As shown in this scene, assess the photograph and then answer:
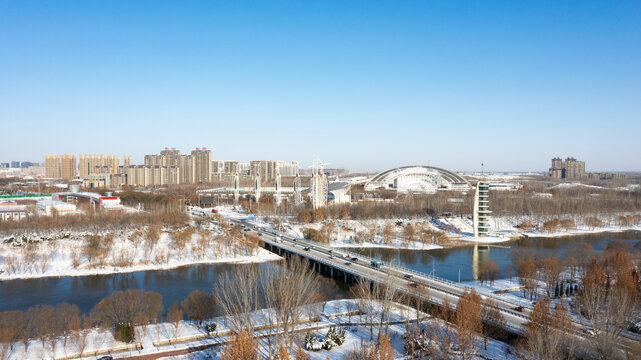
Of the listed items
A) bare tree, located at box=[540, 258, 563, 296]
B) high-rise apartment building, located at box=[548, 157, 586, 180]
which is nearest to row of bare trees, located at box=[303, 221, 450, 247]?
bare tree, located at box=[540, 258, 563, 296]

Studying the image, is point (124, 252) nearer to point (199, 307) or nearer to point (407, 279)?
point (199, 307)

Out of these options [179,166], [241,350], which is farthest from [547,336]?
Result: [179,166]

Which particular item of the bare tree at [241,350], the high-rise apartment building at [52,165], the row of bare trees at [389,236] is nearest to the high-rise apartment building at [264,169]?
the high-rise apartment building at [52,165]

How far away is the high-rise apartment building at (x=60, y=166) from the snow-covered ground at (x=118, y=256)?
196ft

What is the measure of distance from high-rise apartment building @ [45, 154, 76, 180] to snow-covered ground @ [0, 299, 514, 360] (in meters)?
73.0

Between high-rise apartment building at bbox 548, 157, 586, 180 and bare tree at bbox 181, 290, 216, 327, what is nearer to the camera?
bare tree at bbox 181, 290, 216, 327

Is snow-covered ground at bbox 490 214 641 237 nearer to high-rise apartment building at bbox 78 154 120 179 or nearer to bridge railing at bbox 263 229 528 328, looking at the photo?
bridge railing at bbox 263 229 528 328

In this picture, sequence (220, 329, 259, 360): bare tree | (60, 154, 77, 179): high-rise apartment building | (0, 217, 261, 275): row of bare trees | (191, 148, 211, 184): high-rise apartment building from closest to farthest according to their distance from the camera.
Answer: (220, 329, 259, 360): bare tree, (0, 217, 261, 275): row of bare trees, (191, 148, 211, 184): high-rise apartment building, (60, 154, 77, 179): high-rise apartment building

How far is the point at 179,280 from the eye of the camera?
15.0m

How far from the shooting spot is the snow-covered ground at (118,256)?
1572cm

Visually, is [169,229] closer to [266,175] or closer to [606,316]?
[606,316]

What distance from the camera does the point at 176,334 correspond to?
9125 mm

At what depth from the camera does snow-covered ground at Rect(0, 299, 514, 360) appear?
8.30 m

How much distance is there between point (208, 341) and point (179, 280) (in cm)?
651
